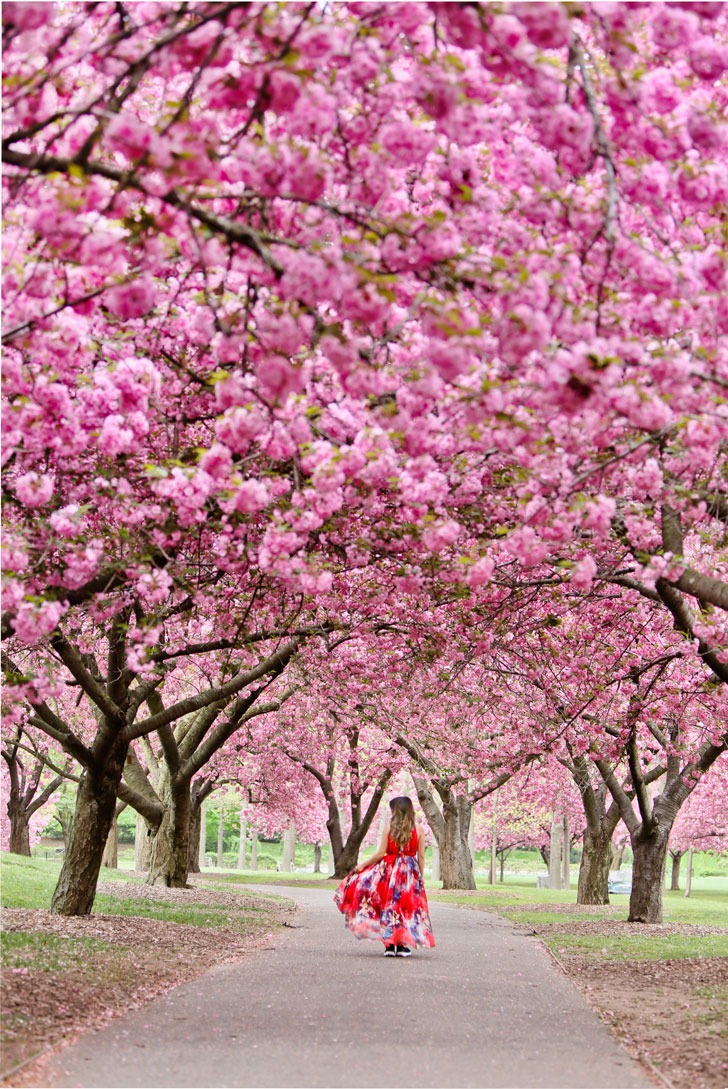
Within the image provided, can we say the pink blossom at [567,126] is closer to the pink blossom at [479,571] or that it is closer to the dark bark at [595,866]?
the pink blossom at [479,571]

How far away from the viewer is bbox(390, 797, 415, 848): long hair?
12.5 m

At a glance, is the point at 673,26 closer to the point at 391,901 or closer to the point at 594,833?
the point at 391,901

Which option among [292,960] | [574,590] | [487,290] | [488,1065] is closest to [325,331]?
[487,290]

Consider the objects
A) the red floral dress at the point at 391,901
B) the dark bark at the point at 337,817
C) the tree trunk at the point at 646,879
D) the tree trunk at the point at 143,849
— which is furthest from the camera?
the tree trunk at the point at 143,849

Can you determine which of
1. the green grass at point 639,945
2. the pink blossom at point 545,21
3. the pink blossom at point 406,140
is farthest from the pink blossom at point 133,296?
the green grass at point 639,945

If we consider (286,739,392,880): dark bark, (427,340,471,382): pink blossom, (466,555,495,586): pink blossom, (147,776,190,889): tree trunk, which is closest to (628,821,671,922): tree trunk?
(147,776,190,889): tree trunk

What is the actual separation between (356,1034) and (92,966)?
322 cm

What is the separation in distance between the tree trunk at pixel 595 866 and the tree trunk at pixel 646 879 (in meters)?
3.58

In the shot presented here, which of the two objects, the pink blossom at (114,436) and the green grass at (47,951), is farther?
the green grass at (47,951)

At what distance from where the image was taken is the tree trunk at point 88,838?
13.6 m

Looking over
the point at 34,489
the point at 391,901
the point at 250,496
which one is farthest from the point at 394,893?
the point at 34,489

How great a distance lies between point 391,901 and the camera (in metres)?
12.2

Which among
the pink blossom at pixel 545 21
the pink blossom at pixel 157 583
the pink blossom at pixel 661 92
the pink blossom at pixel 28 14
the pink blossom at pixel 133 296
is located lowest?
the pink blossom at pixel 157 583

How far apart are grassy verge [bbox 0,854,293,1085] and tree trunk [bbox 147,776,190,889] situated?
125cm
